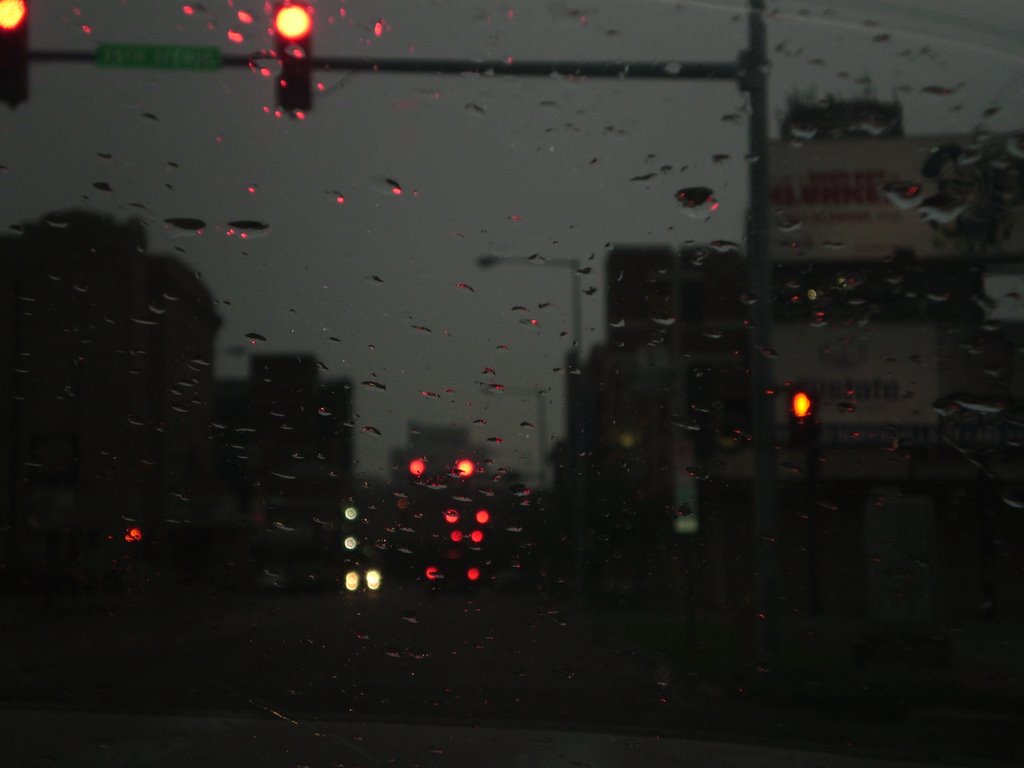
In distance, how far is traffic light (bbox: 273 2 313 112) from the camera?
8523mm

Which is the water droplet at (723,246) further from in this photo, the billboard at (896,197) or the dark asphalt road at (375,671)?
the dark asphalt road at (375,671)

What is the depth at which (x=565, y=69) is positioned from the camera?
8961mm

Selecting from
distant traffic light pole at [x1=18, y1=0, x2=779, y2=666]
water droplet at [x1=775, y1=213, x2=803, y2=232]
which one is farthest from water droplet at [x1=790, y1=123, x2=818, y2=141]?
water droplet at [x1=775, y1=213, x2=803, y2=232]

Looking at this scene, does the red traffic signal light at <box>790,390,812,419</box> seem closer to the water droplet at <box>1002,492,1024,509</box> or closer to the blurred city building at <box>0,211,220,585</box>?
the water droplet at <box>1002,492,1024,509</box>

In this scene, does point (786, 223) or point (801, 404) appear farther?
point (786, 223)

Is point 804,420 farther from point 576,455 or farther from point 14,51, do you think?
point 14,51

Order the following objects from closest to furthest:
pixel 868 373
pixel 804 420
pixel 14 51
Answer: pixel 14 51 < pixel 804 420 < pixel 868 373

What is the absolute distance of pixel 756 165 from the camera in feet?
35.0

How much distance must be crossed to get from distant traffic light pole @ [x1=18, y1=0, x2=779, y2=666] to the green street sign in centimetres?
22

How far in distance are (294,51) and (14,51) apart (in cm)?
189

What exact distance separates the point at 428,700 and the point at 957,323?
4.88 meters

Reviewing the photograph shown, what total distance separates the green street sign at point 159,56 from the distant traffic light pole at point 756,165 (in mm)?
222

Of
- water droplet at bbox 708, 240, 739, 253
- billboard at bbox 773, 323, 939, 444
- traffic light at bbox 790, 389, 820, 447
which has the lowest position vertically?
traffic light at bbox 790, 389, 820, 447

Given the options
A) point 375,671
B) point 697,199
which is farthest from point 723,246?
point 375,671
